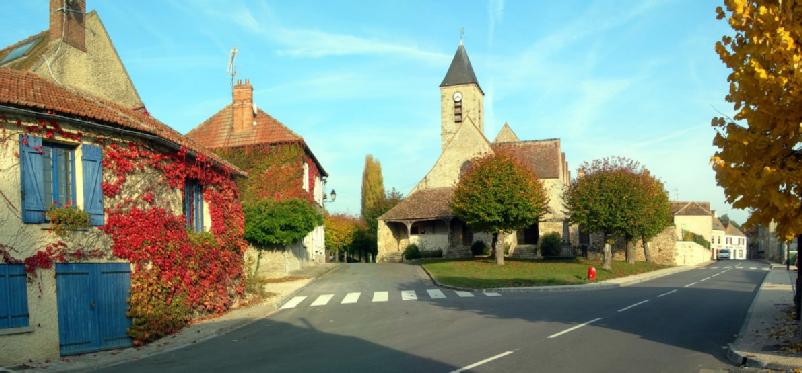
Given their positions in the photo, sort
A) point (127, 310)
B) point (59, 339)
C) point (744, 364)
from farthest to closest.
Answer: point (127, 310) < point (59, 339) < point (744, 364)

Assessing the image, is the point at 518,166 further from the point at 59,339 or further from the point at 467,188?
the point at 59,339

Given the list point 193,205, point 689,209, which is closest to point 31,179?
point 193,205

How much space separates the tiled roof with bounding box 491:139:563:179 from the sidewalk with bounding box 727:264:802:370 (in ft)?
98.4

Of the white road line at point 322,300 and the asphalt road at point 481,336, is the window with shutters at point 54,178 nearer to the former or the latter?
the asphalt road at point 481,336

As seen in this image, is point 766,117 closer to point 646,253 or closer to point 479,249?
point 479,249

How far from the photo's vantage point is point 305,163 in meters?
31.8

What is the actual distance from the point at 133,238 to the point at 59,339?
8.59ft

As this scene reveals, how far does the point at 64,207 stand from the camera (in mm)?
11812

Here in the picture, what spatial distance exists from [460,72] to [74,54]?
43.6m

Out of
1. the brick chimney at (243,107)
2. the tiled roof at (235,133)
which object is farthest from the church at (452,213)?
the brick chimney at (243,107)

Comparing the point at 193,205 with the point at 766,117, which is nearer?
the point at 766,117

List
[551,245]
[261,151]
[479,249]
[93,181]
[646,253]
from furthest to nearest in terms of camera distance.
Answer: [646,253] < [551,245] < [479,249] < [261,151] < [93,181]

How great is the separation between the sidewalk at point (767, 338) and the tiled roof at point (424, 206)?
26.4 metres

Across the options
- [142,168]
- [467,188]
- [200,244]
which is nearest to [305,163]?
[467,188]
